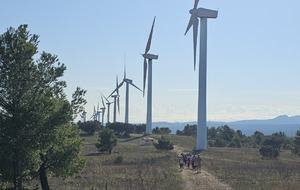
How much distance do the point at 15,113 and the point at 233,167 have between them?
2635 cm

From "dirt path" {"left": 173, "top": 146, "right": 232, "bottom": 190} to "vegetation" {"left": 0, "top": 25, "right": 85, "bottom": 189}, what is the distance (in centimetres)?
985

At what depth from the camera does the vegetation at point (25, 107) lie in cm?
2772

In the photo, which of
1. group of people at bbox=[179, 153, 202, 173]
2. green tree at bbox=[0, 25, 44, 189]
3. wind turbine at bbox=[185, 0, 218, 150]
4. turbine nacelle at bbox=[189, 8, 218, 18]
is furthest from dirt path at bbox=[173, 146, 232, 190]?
turbine nacelle at bbox=[189, 8, 218, 18]

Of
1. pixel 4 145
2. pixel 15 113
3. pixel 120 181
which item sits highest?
pixel 15 113

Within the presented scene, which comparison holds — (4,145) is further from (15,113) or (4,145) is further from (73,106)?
(73,106)

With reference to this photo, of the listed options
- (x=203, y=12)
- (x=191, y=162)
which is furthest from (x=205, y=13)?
(x=191, y=162)

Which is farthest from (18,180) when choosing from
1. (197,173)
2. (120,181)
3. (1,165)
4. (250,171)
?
(250,171)

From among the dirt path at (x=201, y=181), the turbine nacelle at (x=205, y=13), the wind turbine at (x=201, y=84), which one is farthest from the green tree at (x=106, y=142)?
the dirt path at (x=201, y=181)

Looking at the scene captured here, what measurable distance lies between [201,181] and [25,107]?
14.5m

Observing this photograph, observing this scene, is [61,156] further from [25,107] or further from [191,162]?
[191,162]

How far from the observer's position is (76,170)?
108 feet

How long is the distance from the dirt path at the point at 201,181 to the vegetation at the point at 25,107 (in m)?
9.85

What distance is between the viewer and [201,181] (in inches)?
1395

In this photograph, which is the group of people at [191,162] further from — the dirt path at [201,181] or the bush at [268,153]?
the bush at [268,153]
